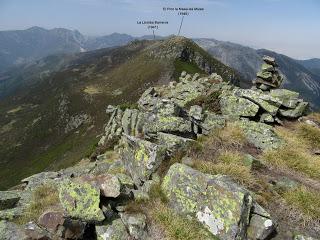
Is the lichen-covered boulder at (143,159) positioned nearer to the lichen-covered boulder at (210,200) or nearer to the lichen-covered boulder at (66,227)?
the lichen-covered boulder at (210,200)

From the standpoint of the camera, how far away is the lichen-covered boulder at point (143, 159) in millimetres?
16219

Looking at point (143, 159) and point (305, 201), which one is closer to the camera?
point (305, 201)

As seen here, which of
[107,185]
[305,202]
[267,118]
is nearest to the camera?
[107,185]

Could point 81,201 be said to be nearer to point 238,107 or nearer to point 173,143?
point 173,143

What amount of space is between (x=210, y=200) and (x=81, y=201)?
14.4 ft

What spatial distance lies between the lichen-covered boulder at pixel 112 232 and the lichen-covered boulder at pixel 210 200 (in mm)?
2186

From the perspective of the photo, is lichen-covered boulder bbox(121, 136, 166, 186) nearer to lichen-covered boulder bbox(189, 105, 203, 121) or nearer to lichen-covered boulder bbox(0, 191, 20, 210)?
lichen-covered boulder bbox(0, 191, 20, 210)

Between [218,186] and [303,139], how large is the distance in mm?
11532

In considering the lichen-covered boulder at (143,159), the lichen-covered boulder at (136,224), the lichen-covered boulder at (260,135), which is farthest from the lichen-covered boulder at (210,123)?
the lichen-covered boulder at (136,224)

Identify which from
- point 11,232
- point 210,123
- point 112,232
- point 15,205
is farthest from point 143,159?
point 210,123

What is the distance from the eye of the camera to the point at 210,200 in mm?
13312

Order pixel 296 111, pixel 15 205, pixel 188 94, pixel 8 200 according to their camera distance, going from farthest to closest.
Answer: pixel 188 94
pixel 296 111
pixel 8 200
pixel 15 205

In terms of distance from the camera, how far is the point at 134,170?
17.0 m

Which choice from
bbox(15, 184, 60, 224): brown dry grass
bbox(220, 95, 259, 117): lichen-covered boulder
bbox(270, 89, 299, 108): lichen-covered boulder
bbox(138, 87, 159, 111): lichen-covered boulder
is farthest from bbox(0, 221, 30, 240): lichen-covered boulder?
bbox(270, 89, 299, 108): lichen-covered boulder
